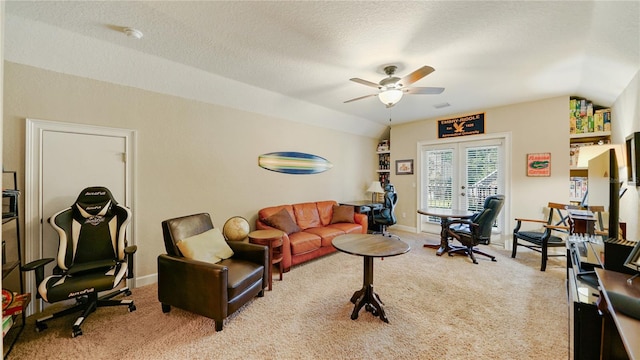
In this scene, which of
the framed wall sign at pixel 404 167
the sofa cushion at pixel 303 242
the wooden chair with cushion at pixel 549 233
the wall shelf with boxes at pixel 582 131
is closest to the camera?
the wooden chair with cushion at pixel 549 233

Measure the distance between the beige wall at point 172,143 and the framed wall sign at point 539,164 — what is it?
12.6 feet

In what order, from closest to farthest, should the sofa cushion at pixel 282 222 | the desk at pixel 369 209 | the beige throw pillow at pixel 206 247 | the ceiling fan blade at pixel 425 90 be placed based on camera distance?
the beige throw pillow at pixel 206 247
the ceiling fan blade at pixel 425 90
the sofa cushion at pixel 282 222
the desk at pixel 369 209

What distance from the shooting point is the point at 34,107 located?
2348 mm

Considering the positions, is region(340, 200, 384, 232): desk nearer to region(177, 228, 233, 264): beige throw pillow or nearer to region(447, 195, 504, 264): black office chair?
region(447, 195, 504, 264): black office chair

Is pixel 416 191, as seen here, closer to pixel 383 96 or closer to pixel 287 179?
pixel 287 179

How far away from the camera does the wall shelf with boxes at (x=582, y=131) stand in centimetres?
358

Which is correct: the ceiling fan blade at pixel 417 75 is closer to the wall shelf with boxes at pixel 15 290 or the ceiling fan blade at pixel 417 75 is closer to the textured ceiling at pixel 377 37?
the textured ceiling at pixel 377 37

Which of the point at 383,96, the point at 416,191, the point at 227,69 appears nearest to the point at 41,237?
the point at 227,69

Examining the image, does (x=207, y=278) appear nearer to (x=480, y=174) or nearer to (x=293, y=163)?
(x=293, y=163)

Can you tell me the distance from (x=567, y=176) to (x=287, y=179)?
4.54 metres

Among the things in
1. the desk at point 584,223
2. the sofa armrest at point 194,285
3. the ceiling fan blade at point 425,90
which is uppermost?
the ceiling fan blade at point 425,90

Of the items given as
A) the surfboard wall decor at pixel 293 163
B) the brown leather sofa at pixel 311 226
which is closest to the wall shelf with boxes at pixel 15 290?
the brown leather sofa at pixel 311 226

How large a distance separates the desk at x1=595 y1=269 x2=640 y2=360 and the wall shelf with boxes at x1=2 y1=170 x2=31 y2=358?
3.64 meters

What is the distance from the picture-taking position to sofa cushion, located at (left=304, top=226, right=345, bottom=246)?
385cm
